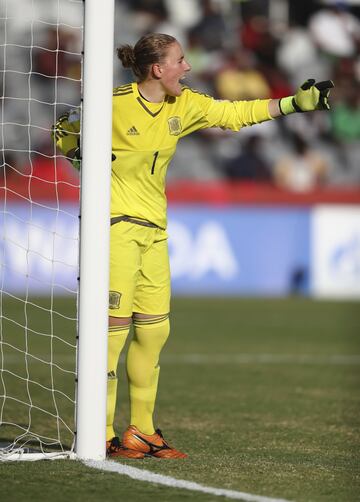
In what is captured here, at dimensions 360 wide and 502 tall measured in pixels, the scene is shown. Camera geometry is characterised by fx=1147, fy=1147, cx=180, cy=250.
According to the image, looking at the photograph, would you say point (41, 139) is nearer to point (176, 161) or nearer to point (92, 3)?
point (176, 161)

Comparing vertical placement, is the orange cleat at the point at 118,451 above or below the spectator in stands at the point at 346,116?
below

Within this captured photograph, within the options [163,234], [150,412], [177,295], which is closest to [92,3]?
[163,234]

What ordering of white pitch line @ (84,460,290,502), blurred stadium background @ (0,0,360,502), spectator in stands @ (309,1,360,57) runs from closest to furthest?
white pitch line @ (84,460,290,502)
blurred stadium background @ (0,0,360,502)
spectator in stands @ (309,1,360,57)

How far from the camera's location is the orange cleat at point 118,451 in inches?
210

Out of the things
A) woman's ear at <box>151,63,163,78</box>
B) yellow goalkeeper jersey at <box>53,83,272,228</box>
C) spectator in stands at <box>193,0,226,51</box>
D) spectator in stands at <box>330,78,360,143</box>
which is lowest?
yellow goalkeeper jersey at <box>53,83,272,228</box>

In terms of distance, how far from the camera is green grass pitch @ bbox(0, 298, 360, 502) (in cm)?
459

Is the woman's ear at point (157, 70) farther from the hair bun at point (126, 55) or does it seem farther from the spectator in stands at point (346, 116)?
the spectator in stands at point (346, 116)

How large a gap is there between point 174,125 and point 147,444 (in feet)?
5.04

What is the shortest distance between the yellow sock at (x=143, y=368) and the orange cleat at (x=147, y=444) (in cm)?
6

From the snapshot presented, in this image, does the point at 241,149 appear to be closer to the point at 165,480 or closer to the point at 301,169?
the point at 301,169

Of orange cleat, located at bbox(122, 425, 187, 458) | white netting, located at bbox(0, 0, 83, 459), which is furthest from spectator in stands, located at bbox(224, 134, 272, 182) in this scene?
orange cleat, located at bbox(122, 425, 187, 458)

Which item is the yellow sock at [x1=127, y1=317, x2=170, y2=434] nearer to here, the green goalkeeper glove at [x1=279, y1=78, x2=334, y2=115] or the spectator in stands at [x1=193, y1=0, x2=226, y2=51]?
the green goalkeeper glove at [x1=279, y1=78, x2=334, y2=115]

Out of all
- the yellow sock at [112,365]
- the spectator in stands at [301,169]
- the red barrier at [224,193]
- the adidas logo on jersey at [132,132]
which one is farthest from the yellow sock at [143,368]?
the spectator in stands at [301,169]

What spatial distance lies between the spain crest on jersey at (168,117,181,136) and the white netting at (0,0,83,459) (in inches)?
76.3
